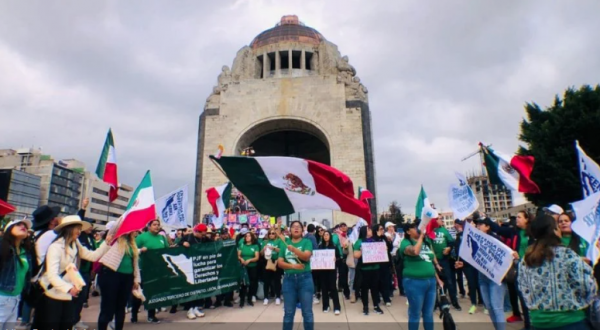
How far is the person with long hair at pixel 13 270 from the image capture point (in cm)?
357

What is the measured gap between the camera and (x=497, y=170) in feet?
26.3

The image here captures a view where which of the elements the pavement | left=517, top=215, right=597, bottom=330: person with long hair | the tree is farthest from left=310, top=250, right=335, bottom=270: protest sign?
the tree

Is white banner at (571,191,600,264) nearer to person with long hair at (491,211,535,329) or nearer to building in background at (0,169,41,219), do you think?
person with long hair at (491,211,535,329)

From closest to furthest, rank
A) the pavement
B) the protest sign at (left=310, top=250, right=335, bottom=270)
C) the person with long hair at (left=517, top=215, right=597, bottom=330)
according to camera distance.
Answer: the person with long hair at (left=517, top=215, right=597, bottom=330) < the pavement < the protest sign at (left=310, top=250, right=335, bottom=270)

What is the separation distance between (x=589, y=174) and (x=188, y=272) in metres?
7.83

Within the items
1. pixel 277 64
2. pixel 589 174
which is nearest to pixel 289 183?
pixel 589 174

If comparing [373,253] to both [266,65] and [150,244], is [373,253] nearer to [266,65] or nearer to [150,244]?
[150,244]

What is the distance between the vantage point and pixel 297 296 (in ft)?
15.9

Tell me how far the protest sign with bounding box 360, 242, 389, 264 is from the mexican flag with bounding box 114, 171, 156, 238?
4506 mm

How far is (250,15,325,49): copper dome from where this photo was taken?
30.5 m

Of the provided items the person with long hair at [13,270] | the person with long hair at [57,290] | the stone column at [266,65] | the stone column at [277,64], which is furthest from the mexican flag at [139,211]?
the stone column at [266,65]

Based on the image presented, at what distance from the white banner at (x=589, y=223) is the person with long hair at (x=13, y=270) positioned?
6.56 meters

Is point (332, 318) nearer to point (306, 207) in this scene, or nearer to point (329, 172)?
point (306, 207)

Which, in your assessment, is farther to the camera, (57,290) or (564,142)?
(564,142)
